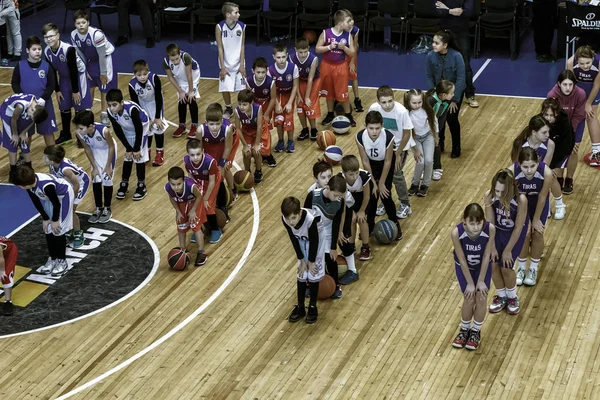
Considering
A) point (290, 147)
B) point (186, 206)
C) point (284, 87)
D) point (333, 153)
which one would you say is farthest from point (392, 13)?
point (186, 206)

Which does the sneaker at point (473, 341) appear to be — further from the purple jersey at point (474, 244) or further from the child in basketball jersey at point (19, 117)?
the child in basketball jersey at point (19, 117)

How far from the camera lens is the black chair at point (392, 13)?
18469 millimetres

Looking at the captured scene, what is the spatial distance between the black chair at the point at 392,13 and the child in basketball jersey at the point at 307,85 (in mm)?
4281

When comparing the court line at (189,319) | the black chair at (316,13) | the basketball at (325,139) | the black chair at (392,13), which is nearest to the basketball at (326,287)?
the court line at (189,319)

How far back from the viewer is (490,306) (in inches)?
404

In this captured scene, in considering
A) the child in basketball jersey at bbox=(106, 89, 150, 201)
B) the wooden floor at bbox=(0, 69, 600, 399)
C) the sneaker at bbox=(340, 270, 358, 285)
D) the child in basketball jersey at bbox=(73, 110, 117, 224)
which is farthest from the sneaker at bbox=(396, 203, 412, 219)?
the child in basketball jersey at bbox=(73, 110, 117, 224)

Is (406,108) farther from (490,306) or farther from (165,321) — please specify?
(165,321)

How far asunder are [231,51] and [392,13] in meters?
4.62

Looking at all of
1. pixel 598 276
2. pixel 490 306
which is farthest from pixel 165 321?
pixel 598 276

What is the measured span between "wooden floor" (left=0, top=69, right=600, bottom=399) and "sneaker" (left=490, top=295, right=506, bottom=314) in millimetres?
70

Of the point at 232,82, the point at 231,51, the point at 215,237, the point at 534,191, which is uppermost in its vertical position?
the point at 534,191

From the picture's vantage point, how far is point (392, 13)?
18.7 m

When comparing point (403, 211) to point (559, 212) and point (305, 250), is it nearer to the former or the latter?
point (559, 212)

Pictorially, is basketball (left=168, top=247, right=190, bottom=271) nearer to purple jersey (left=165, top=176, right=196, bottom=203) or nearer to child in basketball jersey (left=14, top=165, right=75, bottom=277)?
purple jersey (left=165, top=176, right=196, bottom=203)
